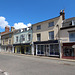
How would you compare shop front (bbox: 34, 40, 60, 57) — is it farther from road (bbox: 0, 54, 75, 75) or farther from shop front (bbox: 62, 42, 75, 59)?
road (bbox: 0, 54, 75, 75)

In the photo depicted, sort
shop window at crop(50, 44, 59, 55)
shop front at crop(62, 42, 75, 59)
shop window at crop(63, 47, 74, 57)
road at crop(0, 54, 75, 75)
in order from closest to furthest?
1. road at crop(0, 54, 75, 75)
2. shop front at crop(62, 42, 75, 59)
3. shop window at crop(63, 47, 74, 57)
4. shop window at crop(50, 44, 59, 55)

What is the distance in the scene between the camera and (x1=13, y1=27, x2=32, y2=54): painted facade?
26.0 meters

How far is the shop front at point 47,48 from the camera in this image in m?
19.9

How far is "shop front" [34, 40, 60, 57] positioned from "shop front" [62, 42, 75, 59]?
1551 mm

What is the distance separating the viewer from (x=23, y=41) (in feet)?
90.2

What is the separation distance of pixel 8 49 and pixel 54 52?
67.8 ft

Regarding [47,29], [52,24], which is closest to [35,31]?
[47,29]

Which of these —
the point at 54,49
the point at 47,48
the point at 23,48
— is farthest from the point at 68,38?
the point at 23,48

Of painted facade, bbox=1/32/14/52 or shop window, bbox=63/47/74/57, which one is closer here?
shop window, bbox=63/47/74/57

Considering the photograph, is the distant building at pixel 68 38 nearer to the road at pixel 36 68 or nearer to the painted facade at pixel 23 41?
the road at pixel 36 68

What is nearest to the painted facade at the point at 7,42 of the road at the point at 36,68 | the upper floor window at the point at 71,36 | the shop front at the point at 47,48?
the shop front at the point at 47,48

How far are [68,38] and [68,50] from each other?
234 cm

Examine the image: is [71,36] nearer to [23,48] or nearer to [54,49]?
[54,49]

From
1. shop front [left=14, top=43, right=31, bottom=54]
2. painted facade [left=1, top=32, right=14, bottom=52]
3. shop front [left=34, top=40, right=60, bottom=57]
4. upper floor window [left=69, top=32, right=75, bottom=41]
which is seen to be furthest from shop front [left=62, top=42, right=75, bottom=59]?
painted facade [left=1, top=32, right=14, bottom=52]
